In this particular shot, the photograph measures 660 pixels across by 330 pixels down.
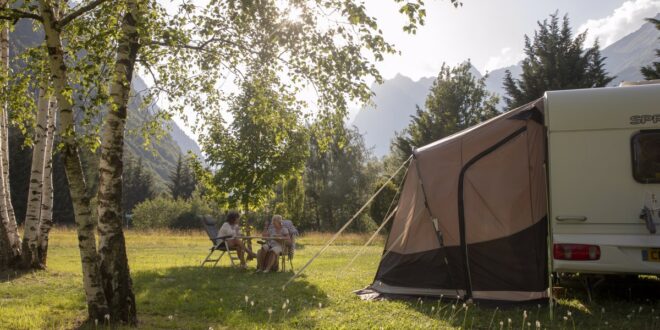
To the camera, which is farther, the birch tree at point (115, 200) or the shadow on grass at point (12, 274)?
the shadow on grass at point (12, 274)

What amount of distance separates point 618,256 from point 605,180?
88 cm

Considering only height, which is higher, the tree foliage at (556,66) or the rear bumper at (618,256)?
the tree foliage at (556,66)

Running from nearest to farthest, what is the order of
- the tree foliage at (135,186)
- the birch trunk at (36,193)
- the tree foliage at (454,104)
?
the birch trunk at (36,193), the tree foliage at (454,104), the tree foliage at (135,186)

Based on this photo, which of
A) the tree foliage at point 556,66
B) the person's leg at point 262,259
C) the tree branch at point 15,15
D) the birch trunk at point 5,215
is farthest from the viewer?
the tree foliage at point 556,66

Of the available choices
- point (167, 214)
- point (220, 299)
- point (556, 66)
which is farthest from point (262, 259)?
point (167, 214)

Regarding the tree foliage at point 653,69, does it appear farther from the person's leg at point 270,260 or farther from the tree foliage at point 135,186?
the tree foliage at point 135,186

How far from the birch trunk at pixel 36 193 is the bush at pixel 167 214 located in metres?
37.2

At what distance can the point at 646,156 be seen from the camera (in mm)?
5535

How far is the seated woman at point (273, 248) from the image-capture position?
10.1 m

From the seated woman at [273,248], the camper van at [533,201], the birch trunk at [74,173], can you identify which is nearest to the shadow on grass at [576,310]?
the camper van at [533,201]

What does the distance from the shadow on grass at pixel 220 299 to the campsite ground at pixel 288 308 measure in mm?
12

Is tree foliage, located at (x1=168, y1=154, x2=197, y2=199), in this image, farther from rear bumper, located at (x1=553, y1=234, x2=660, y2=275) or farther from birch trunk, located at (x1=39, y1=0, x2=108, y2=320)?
rear bumper, located at (x1=553, y1=234, x2=660, y2=275)

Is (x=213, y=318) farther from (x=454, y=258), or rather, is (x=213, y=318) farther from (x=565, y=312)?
(x=565, y=312)

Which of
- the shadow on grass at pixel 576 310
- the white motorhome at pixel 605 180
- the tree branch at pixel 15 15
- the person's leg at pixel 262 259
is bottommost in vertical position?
the shadow on grass at pixel 576 310
